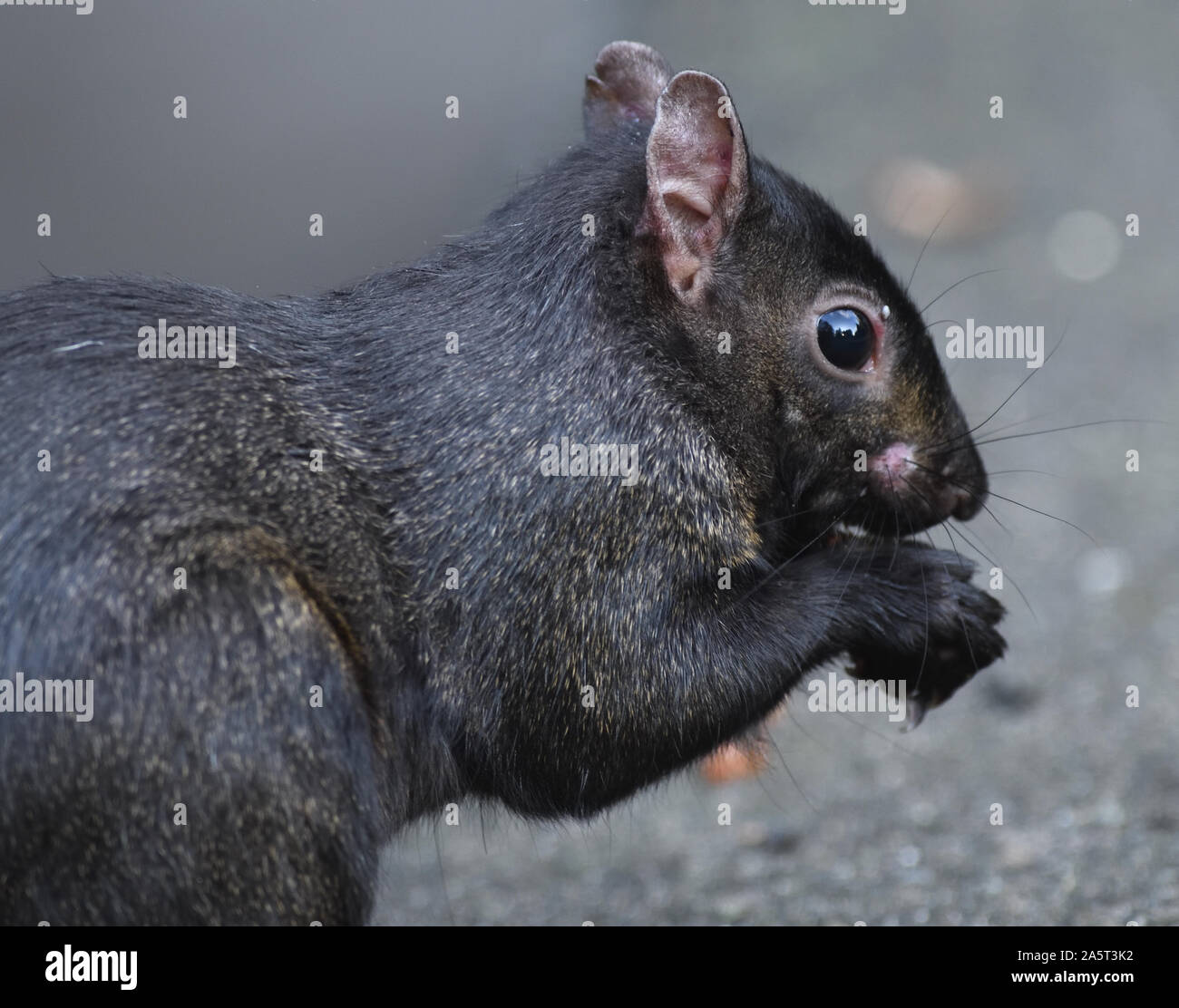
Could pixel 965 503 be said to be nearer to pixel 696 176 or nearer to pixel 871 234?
pixel 696 176

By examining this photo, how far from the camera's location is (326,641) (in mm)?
3768

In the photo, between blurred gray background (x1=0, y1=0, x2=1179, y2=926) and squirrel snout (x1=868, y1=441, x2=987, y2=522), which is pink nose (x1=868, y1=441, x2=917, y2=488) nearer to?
squirrel snout (x1=868, y1=441, x2=987, y2=522)

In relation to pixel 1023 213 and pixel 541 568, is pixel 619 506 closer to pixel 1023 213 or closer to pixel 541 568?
pixel 541 568

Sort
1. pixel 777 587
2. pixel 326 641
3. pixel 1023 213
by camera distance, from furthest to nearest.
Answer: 1. pixel 1023 213
2. pixel 777 587
3. pixel 326 641

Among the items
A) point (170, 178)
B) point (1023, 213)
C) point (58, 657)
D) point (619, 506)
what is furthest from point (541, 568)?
point (1023, 213)

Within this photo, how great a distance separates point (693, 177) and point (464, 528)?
3.85 feet

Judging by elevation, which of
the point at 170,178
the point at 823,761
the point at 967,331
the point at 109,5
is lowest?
the point at 823,761

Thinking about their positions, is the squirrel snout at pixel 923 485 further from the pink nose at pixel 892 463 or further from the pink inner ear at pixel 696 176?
the pink inner ear at pixel 696 176

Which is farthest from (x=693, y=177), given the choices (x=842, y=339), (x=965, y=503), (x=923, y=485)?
(x=965, y=503)

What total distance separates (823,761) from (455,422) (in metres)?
3.18

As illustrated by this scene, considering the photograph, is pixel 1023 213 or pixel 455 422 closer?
pixel 455 422

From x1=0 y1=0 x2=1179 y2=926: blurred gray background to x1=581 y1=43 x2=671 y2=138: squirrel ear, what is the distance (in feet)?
2.90

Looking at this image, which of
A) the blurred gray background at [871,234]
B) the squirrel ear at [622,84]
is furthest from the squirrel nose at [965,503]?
the squirrel ear at [622,84]

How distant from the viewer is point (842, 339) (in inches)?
177
